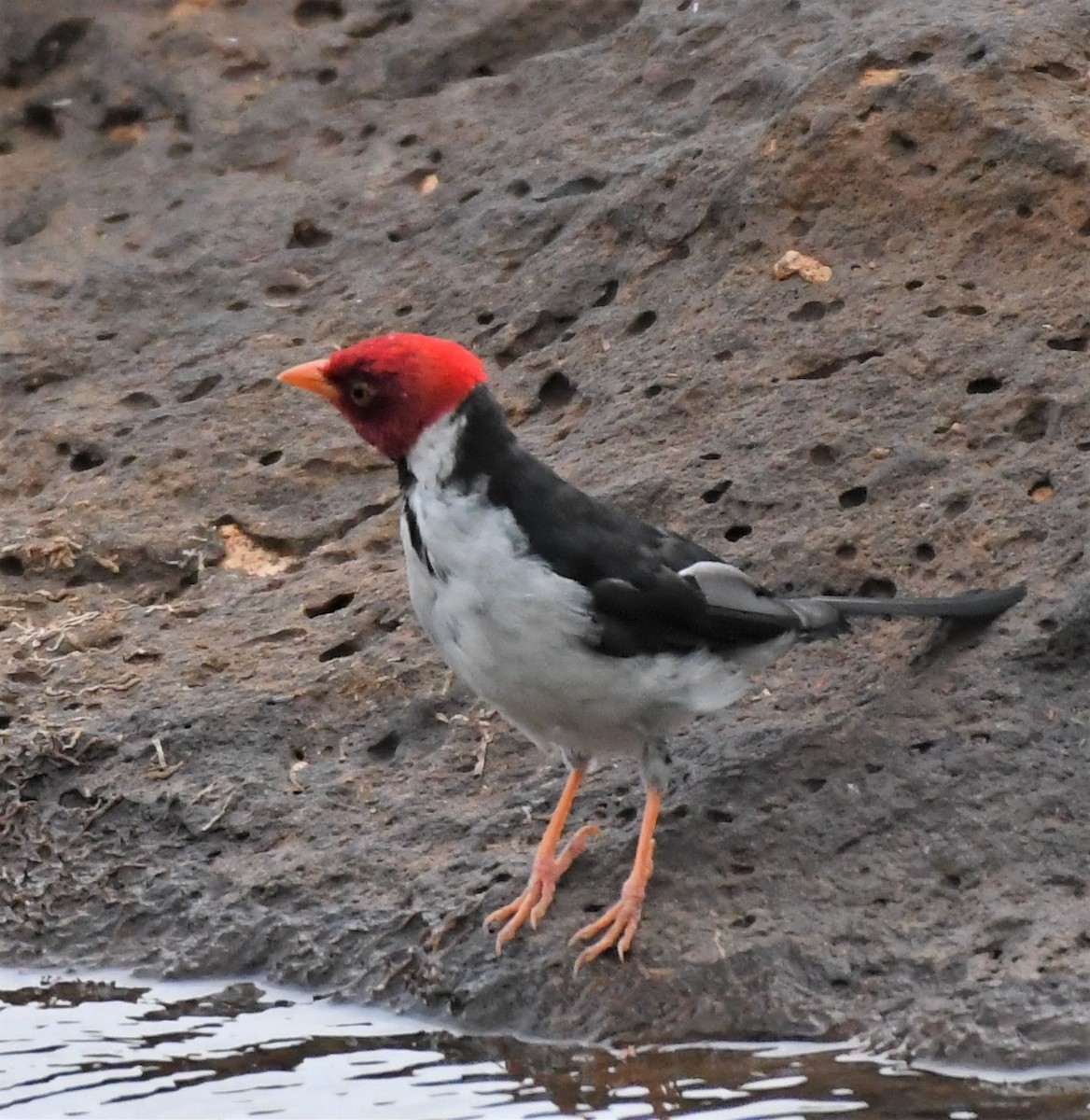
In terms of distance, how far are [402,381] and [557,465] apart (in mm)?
1411

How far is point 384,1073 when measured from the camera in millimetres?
4652

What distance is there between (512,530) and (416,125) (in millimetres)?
3306

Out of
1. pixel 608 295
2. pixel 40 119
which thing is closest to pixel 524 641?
pixel 608 295

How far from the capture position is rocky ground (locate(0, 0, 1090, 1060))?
4.95 m

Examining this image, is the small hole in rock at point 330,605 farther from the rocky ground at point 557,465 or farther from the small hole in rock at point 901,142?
the small hole in rock at point 901,142

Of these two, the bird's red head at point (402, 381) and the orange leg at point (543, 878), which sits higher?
the bird's red head at point (402, 381)

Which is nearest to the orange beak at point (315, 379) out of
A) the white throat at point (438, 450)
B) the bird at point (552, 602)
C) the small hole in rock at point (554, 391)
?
the bird at point (552, 602)

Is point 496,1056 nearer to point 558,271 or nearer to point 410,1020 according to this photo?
point 410,1020

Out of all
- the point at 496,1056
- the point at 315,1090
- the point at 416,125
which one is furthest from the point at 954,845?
the point at 416,125

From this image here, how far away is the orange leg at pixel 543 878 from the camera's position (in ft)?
16.3

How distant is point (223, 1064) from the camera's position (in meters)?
4.79

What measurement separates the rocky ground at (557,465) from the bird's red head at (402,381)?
0.99 meters

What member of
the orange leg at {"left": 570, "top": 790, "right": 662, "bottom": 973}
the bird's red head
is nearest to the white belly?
the bird's red head

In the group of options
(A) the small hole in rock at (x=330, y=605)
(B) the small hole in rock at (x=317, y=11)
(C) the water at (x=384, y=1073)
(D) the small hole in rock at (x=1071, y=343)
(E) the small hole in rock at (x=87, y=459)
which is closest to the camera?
(C) the water at (x=384, y=1073)
